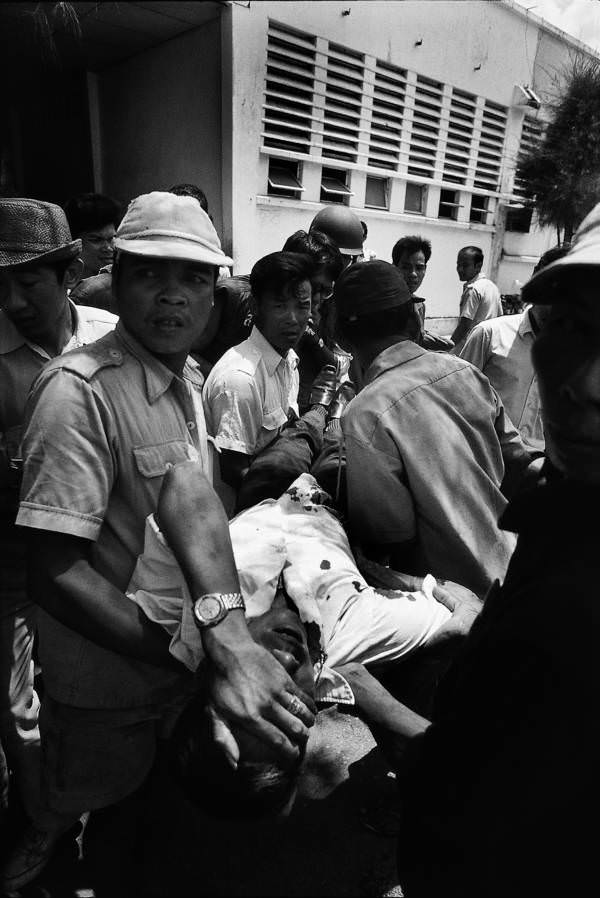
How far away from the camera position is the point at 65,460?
1294mm

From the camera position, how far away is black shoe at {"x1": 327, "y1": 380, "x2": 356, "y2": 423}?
252 centimetres

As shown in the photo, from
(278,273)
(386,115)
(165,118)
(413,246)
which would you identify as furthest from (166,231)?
(386,115)

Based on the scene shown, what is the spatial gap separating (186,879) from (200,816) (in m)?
0.22

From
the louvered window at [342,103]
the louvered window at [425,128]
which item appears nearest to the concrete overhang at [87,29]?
the louvered window at [342,103]

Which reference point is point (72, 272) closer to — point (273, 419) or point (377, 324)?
point (273, 419)

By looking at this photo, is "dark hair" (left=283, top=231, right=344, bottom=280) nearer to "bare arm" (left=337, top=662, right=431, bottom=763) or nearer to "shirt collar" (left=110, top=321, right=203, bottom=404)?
Result: "shirt collar" (left=110, top=321, right=203, bottom=404)

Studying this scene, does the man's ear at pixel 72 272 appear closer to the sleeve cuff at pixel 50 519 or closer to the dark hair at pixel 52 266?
the dark hair at pixel 52 266

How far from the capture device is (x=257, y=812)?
1.18 m

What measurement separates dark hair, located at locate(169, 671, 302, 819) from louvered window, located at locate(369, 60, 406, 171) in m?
10.0

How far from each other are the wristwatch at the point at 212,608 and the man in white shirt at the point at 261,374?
1.07 metres

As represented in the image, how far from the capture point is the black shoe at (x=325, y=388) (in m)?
2.90

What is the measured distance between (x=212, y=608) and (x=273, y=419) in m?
1.51

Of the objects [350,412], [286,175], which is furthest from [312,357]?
[286,175]

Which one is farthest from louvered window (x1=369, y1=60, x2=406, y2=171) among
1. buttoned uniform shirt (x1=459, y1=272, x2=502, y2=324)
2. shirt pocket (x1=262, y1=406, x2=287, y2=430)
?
shirt pocket (x1=262, y1=406, x2=287, y2=430)
